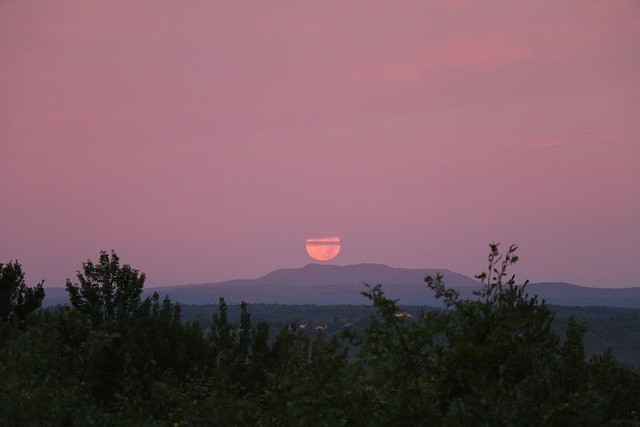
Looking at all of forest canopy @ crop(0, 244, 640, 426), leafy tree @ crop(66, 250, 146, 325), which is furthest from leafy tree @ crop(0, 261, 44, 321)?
forest canopy @ crop(0, 244, 640, 426)

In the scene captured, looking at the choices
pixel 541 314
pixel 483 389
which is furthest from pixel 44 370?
pixel 541 314

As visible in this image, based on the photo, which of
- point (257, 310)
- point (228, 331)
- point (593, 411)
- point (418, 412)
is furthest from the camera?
point (257, 310)

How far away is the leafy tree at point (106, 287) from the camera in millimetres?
21500

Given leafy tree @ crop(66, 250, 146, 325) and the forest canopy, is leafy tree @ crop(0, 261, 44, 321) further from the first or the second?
the forest canopy

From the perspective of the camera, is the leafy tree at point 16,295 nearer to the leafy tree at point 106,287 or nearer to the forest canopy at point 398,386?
the leafy tree at point 106,287

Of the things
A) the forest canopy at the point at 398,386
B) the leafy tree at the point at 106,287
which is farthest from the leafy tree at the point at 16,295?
the forest canopy at the point at 398,386

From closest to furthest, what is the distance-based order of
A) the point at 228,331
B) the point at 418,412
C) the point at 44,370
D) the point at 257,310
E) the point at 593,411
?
the point at 418,412
the point at 593,411
the point at 44,370
the point at 228,331
the point at 257,310

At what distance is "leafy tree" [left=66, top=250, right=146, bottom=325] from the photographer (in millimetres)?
21500

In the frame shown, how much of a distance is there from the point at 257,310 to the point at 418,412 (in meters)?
158

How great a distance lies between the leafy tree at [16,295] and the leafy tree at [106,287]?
7.89m

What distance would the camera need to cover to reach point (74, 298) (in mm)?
21828

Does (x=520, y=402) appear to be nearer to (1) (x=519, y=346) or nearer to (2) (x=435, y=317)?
(1) (x=519, y=346)

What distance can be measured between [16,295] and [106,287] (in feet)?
31.1

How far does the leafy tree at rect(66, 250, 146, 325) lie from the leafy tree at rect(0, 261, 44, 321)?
25.9ft
